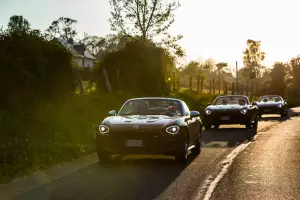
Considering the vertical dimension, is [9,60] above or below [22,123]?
above

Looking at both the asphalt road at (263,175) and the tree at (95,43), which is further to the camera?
the tree at (95,43)

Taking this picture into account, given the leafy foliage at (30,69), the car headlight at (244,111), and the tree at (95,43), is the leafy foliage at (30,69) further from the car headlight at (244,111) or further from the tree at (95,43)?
the tree at (95,43)

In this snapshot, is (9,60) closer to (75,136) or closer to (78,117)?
(75,136)

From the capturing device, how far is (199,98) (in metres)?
38.7

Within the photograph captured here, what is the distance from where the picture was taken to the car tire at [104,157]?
11.1m

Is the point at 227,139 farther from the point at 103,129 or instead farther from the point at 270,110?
the point at 270,110

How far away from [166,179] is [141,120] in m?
2.26

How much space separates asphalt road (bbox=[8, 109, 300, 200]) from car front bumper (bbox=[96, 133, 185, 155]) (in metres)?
0.32

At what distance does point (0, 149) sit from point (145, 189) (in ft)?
15.1

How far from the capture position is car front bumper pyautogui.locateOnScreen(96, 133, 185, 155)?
422 inches

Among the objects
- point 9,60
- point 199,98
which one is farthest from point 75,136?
point 199,98

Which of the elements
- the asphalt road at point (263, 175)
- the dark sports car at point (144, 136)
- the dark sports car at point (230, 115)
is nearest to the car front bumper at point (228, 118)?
the dark sports car at point (230, 115)

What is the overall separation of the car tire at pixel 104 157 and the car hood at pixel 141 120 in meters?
0.61

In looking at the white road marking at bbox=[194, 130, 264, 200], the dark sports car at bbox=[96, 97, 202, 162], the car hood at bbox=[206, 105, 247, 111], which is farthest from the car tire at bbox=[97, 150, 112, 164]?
the car hood at bbox=[206, 105, 247, 111]
